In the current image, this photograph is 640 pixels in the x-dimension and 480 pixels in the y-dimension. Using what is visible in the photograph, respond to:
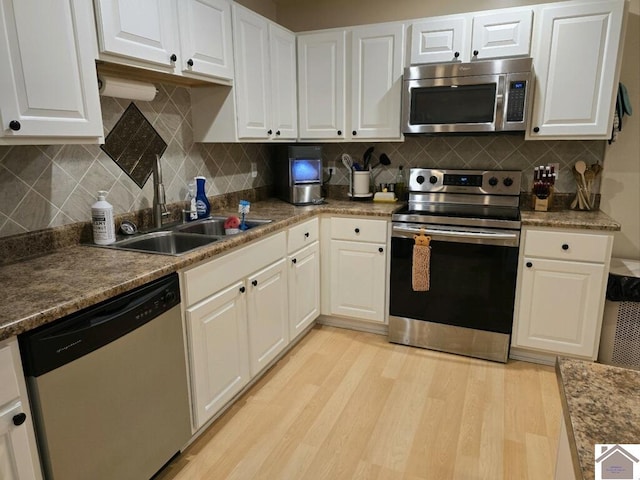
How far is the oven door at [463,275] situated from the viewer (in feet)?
8.32

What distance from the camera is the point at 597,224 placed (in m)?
2.33

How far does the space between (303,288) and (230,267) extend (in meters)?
0.88

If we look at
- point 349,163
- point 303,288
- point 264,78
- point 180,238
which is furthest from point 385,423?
point 264,78

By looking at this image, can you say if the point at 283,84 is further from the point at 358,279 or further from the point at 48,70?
the point at 48,70

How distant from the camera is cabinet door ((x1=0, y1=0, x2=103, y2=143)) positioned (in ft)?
4.39

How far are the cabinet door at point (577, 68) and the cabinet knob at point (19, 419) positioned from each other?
2.85m

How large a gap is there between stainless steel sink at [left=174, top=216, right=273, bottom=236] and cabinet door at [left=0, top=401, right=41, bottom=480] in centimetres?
133

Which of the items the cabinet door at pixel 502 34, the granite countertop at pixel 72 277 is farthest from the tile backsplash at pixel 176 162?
the cabinet door at pixel 502 34

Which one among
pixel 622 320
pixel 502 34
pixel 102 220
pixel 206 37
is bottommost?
pixel 622 320

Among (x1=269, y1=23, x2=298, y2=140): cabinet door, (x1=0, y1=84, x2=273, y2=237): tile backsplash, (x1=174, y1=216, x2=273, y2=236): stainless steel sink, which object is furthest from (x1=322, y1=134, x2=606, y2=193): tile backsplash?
(x1=174, y1=216, x2=273, y2=236): stainless steel sink

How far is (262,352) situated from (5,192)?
1.41 meters

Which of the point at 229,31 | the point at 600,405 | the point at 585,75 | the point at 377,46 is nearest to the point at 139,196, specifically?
the point at 229,31

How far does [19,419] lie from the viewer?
1148mm

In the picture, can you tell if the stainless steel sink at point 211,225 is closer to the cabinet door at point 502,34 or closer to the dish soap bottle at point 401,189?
the dish soap bottle at point 401,189
